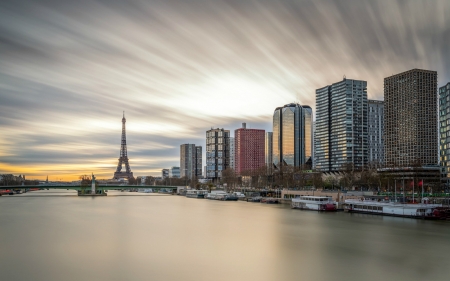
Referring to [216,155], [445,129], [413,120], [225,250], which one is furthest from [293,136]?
[225,250]

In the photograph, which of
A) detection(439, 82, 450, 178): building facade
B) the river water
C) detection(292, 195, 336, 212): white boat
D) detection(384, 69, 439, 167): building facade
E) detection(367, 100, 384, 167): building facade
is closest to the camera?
the river water

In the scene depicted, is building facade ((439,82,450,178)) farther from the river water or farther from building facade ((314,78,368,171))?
the river water

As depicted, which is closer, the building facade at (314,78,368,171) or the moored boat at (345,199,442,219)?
the moored boat at (345,199,442,219)

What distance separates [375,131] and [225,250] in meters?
142

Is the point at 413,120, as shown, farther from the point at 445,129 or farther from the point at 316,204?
the point at 316,204

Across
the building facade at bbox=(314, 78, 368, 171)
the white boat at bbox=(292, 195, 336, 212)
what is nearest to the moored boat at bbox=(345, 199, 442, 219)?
the white boat at bbox=(292, 195, 336, 212)

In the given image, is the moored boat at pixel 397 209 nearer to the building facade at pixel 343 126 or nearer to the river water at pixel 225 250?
the river water at pixel 225 250

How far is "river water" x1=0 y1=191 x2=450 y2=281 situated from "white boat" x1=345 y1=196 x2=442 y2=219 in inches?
107

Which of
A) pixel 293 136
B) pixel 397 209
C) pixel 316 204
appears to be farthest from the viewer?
pixel 293 136

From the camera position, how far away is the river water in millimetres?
22653

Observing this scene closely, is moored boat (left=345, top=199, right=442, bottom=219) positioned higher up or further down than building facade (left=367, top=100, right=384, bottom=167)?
further down

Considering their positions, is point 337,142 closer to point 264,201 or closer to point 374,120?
point 374,120

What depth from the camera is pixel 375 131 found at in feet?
521

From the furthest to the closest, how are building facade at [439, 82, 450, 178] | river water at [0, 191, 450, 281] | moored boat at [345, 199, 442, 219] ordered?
building facade at [439, 82, 450, 178]
moored boat at [345, 199, 442, 219]
river water at [0, 191, 450, 281]
